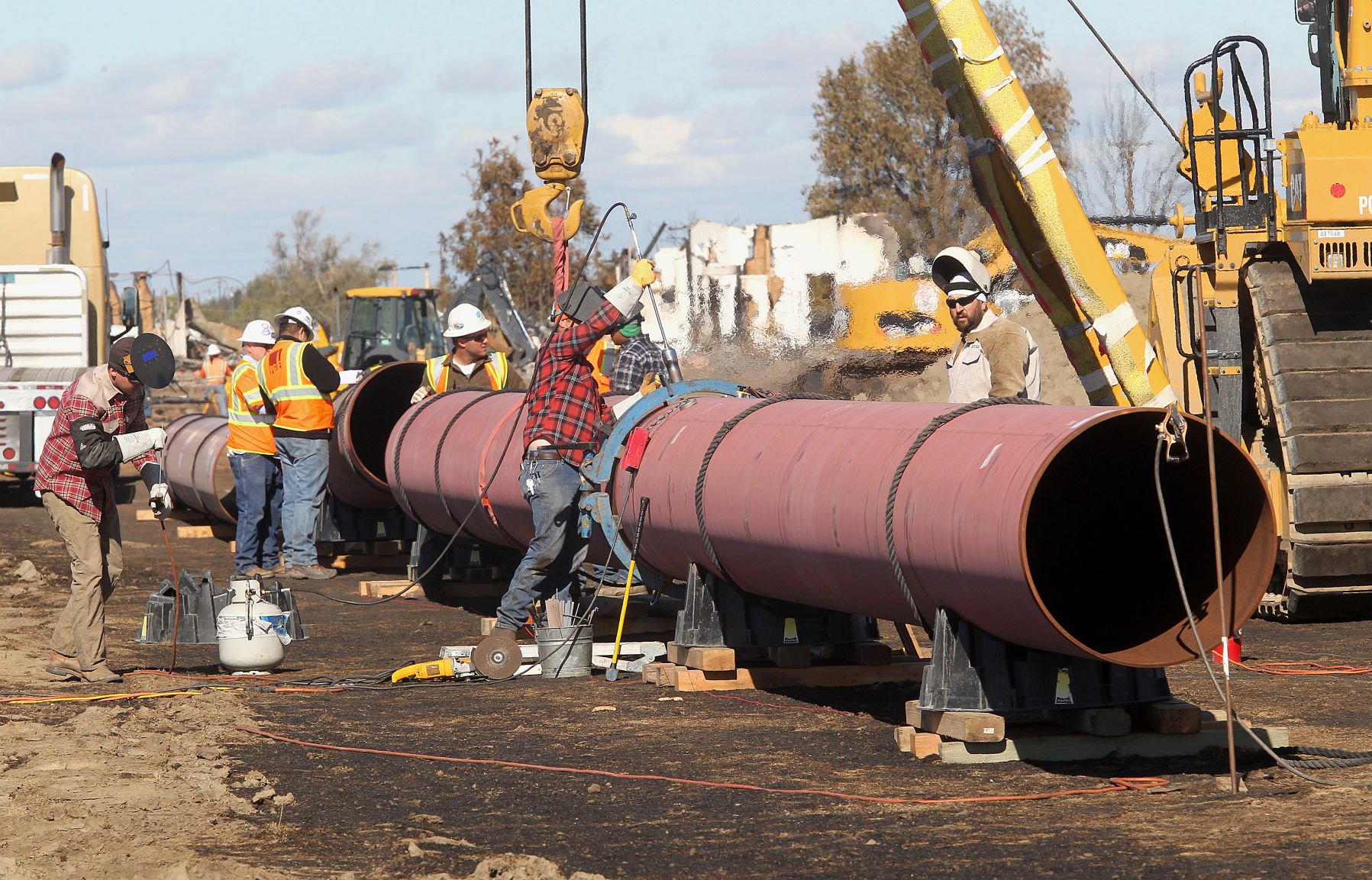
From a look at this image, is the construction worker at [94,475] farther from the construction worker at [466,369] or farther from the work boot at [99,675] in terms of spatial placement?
the construction worker at [466,369]

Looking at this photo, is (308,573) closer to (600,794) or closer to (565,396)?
(565,396)

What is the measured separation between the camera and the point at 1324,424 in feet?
35.4

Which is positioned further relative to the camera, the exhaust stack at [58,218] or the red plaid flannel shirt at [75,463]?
the exhaust stack at [58,218]

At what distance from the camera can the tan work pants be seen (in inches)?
370

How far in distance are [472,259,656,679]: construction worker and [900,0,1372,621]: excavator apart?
137 inches

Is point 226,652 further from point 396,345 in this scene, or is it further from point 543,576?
point 396,345

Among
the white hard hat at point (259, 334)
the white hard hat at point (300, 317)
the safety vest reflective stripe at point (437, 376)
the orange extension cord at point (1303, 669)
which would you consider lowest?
the orange extension cord at point (1303, 669)

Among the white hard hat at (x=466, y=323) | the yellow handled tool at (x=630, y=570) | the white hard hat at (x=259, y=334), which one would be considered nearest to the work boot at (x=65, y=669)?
the yellow handled tool at (x=630, y=570)

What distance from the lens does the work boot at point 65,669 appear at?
31.3 ft

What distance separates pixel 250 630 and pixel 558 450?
198 centimetres

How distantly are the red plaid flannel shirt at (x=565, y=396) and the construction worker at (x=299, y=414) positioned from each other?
193 inches

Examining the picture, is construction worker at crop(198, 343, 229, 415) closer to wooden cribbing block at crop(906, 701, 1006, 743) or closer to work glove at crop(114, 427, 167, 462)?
work glove at crop(114, 427, 167, 462)

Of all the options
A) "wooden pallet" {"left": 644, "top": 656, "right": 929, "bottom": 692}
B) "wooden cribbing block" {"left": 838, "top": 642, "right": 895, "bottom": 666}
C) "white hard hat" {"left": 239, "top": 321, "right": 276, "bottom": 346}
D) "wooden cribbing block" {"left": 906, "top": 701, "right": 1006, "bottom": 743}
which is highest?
"white hard hat" {"left": 239, "top": 321, "right": 276, "bottom": 346}

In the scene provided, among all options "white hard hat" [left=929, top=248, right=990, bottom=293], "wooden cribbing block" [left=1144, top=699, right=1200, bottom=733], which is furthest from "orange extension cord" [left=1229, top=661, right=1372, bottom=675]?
"white hard hat" [left=929, top=248, right=990, bottom=293]
